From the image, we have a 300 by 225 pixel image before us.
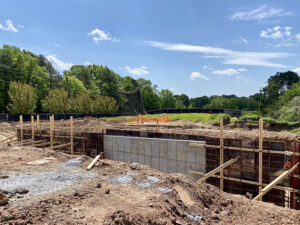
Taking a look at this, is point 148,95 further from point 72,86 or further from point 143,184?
point 143,184

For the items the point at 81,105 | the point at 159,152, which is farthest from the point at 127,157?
the point at 81,105

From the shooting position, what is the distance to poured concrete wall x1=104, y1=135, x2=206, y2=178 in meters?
8.55

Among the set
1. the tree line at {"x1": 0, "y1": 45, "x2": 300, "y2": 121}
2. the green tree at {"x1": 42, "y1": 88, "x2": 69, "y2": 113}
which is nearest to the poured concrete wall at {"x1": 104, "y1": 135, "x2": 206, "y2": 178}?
the tree line at {"x1": 0, "y1": 45, "x2": 300, "y2": 121}

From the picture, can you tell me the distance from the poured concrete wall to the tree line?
1857cm

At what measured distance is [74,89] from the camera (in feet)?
163

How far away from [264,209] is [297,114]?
17.2m

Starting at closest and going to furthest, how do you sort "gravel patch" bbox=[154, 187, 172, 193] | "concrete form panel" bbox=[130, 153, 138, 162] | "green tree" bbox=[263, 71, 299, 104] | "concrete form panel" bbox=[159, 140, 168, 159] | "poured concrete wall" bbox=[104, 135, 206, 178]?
"gravel patch" bbox=[154, 187, 172, 193] < "poured concrete wall" bbox=[104, 135, 206, 178] < "concrete form panel" bbox=[159, 140, 168, 159] < "concrete form panel" bbox=[130, 153, 138, 162] < "green tree" bbox=[263, 71, 299, 104]

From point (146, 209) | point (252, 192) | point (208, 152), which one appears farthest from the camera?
point (208, 152)

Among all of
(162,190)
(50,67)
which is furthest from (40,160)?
(50,67)

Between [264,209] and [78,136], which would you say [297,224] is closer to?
[264,209]

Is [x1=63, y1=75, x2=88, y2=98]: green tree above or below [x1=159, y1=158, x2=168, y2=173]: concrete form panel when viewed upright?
above

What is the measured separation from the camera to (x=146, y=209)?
4051 millimetres

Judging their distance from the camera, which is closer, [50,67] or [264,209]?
[264,209]

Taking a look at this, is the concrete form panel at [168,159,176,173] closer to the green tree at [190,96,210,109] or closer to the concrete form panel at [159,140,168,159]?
the concrete form panel at [159,140,168,159]
